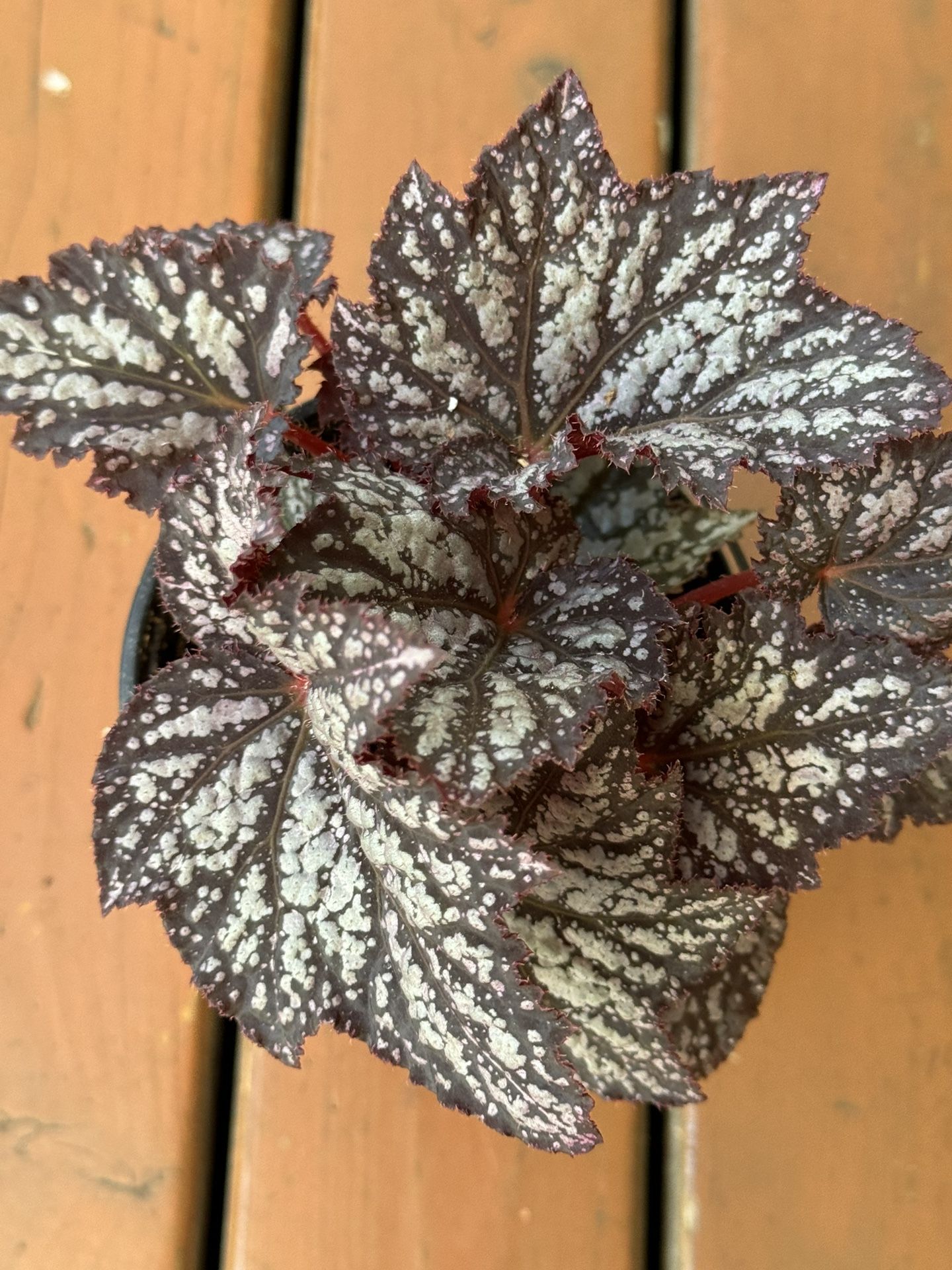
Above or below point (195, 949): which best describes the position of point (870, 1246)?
below

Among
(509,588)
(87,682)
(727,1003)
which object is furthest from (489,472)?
(87,682)

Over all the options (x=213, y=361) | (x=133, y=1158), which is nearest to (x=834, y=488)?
(x=213, y=361)

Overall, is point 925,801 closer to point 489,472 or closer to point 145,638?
point 489,472

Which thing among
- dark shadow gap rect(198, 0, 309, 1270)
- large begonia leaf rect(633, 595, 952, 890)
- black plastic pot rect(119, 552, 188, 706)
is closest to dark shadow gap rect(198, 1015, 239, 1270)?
dark shadow gap rect(198, 0, 309, 1270)

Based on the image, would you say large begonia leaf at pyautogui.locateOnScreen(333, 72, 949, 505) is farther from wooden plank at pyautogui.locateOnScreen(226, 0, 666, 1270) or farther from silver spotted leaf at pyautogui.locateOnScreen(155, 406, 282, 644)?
wooden plank at pyautogui.locateOnScreen(226, 0, 666, 1270)

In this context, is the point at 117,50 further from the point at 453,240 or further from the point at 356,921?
the point at 356,921

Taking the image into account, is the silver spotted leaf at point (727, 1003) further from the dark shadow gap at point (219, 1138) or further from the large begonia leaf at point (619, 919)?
the dark shadow gap at point (219, 1138)

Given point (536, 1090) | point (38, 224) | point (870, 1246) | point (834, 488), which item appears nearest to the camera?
point (536, 1090)
